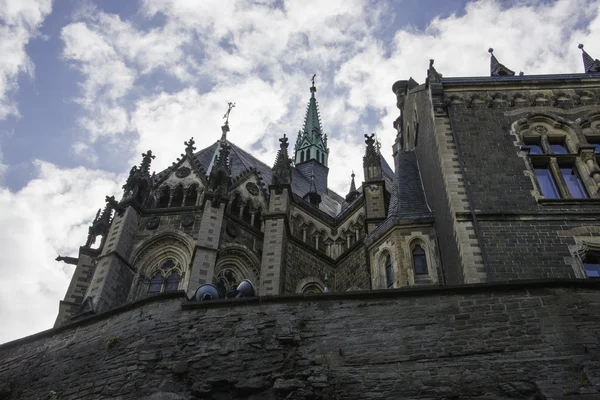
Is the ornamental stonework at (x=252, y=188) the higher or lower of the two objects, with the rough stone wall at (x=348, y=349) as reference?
higher

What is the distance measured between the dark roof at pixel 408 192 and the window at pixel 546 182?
302 cm

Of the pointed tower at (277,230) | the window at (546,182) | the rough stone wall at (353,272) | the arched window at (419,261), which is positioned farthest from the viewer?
the rough stone wall at (353,272)

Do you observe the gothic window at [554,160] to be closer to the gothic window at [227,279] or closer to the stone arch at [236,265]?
the stone arch at [236,265]

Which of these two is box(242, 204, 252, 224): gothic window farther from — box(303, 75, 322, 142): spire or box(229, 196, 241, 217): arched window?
box(303, 75, 322, 142): spire

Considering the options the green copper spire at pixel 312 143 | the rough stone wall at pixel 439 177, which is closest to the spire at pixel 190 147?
the rough stone wall at pixel 439 177

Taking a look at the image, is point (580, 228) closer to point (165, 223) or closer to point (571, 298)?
point (571, 298)

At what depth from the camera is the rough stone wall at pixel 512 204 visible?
12780 millimetres

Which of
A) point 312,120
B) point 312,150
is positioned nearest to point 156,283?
point 312,150

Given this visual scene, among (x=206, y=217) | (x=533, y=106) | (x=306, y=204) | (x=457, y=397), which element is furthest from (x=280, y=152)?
(x=457, y=397)

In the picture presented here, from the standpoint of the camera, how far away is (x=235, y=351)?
909cm

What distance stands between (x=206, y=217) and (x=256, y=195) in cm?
379

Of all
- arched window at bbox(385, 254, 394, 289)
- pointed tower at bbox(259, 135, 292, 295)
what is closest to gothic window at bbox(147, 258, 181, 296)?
pointed tower at bbox(259, 135, 292, 295)

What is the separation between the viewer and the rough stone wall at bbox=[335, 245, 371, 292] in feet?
70.3

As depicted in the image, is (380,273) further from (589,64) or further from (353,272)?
(589,64)
